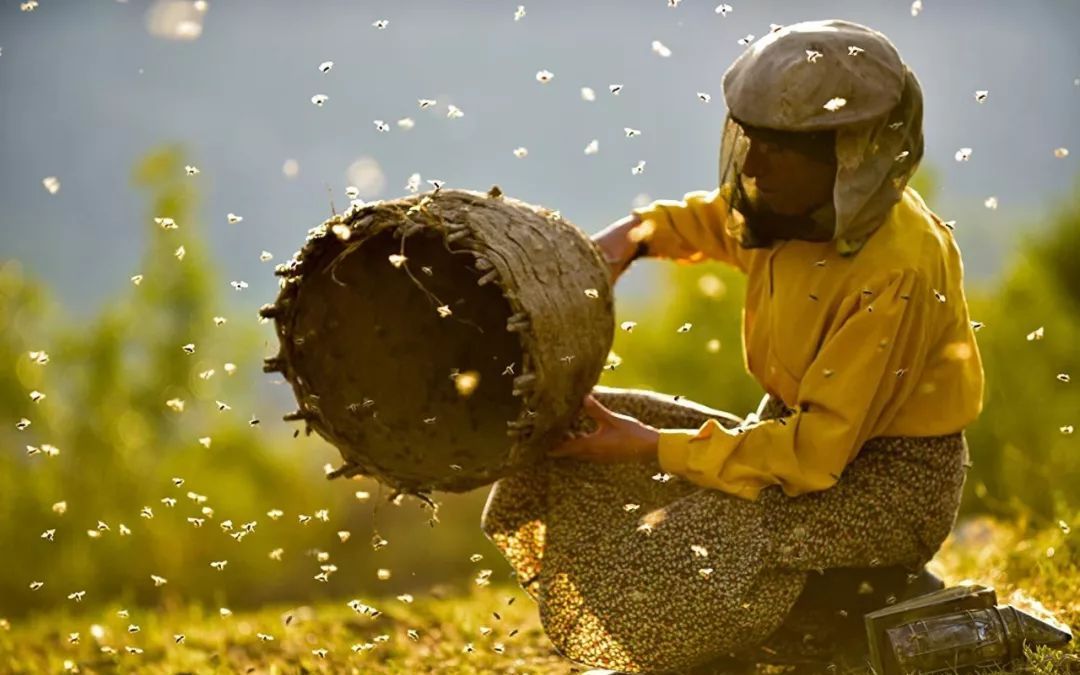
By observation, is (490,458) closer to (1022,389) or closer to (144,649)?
(144,649)

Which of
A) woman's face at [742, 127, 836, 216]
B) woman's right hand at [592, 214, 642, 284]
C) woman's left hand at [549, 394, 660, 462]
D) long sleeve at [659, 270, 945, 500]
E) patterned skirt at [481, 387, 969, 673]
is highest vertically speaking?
woman's right hand at [592, 214, 642, 284]

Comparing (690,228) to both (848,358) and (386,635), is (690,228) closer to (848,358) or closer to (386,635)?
(848,358)

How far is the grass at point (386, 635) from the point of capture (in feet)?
18.5

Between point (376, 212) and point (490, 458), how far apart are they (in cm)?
99

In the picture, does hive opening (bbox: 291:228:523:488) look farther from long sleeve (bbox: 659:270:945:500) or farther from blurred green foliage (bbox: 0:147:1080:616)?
blurred green foliage (bbox: 0:147:1080:616)

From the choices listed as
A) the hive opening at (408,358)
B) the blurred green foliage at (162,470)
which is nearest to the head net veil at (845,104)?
the hive opening at (408,358)

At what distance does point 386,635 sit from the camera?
228 inches

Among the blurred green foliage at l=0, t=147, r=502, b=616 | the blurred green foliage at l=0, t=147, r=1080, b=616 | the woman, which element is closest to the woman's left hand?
the woman

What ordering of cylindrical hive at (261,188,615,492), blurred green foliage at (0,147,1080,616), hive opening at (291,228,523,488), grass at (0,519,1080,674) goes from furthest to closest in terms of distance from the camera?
1. blurred green foliage at (0,147,1080,616)
2. grass at (0,519,1080,674)
3. hive opening at (291,228,523,488)
4. cylindrical hive at (261,188,615,492)

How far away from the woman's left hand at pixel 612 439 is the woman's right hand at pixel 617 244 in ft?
2.25

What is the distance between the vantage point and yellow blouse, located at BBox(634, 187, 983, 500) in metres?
4.33

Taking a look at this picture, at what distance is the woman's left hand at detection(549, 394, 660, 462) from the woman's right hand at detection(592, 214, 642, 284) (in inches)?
27.0

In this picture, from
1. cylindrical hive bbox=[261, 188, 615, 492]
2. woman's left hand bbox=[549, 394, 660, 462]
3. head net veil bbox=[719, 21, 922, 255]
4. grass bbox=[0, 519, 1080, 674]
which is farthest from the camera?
grass bbox=[0, 519, 1080, 674]

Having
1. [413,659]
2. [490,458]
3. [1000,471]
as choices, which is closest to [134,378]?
[1000,471]
